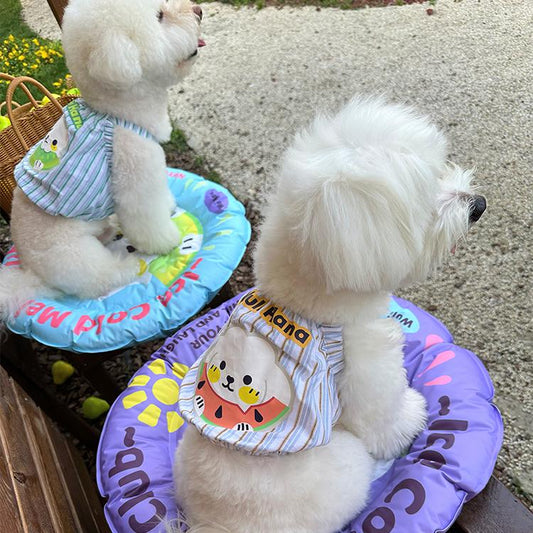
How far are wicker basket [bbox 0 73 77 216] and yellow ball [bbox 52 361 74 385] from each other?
0.90 metres

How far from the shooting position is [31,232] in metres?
2.25

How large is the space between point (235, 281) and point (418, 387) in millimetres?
1390

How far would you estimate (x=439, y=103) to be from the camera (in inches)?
139

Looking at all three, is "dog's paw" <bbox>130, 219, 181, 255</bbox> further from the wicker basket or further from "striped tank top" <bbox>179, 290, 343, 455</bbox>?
"striped tank top" <bbox>179, 290, 343, 455</bbox>

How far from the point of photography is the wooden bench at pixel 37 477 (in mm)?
1398

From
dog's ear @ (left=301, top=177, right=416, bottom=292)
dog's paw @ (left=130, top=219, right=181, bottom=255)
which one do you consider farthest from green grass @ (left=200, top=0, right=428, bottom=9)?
dog's ear @ (left=301, top=177, right=416, bottom=292)

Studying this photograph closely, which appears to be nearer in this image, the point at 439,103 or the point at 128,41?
the point at 128,41

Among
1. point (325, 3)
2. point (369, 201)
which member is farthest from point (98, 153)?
point (325, 3)

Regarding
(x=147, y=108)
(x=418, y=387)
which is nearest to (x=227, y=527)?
(x=418, y=387)

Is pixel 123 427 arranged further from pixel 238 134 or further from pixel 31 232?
pixel 238 134

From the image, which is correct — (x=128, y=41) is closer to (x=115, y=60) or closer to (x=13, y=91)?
(x=115, y=60)

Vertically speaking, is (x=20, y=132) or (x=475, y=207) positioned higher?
(x=475, y=207)

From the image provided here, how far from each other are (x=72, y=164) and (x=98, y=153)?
4.7 inches

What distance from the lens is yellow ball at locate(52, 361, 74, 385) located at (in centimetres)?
272
